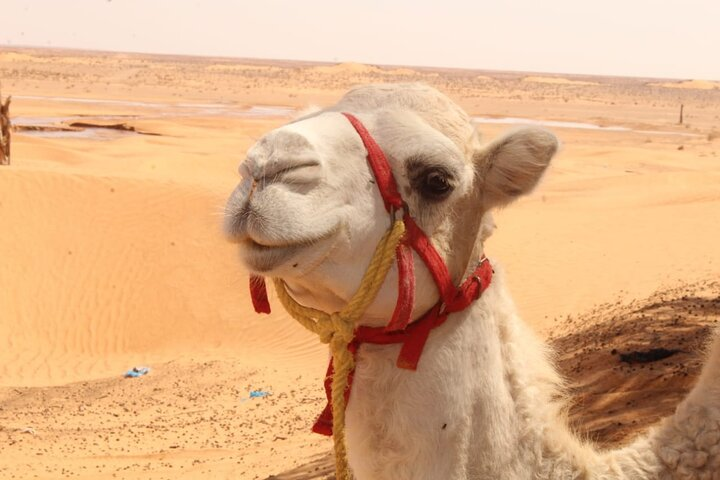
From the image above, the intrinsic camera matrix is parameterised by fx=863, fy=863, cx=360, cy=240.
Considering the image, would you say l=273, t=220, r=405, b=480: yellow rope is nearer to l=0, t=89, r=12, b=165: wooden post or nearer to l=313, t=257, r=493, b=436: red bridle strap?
l=313, t=257, r=493, b=436: red bridle strap

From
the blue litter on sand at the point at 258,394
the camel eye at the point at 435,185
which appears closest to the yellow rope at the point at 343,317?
the camel eye at the point at 435,185

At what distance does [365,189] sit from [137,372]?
33.8 ft

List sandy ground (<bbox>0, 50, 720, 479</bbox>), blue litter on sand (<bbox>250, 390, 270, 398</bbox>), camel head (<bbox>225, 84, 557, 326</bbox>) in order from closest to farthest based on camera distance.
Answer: camel head (<bbox>225, 84, 557, 326</bbox>) < sandy ground (<bbox>0, 50, 720, 479</bbox>) < blue litter on sand (<bbox>250, 390, 270, 398</bbox>)

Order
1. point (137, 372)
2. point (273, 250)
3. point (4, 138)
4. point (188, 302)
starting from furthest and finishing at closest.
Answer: point (4, 138) → point (188, 302) → point (137, 372) → point (273, 250)

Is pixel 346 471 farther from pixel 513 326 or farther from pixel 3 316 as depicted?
pixel 3 316

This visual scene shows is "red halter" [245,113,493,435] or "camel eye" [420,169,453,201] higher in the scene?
"camel eye" [420,169,453,201]

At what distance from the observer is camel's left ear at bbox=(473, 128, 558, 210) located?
2.53m

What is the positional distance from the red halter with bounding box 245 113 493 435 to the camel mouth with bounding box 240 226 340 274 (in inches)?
9.8

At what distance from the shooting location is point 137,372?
476 inches

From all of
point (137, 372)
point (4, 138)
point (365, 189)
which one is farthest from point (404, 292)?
point (4, 138)

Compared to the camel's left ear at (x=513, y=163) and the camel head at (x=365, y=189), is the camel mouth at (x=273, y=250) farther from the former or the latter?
the camel's left ear at (x=513, y=163)

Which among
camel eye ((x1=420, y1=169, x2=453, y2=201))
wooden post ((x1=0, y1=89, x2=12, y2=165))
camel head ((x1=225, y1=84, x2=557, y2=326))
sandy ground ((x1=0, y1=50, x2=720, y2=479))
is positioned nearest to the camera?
camel head ((x1=225, y1=84, x2=557, y2=326))

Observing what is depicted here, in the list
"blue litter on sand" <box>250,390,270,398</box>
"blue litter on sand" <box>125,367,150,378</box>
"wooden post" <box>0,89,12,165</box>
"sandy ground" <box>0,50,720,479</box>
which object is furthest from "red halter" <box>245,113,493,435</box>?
"wooden post" <box>0,89,12,165</box>

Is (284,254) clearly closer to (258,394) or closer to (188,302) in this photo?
(258,394)
